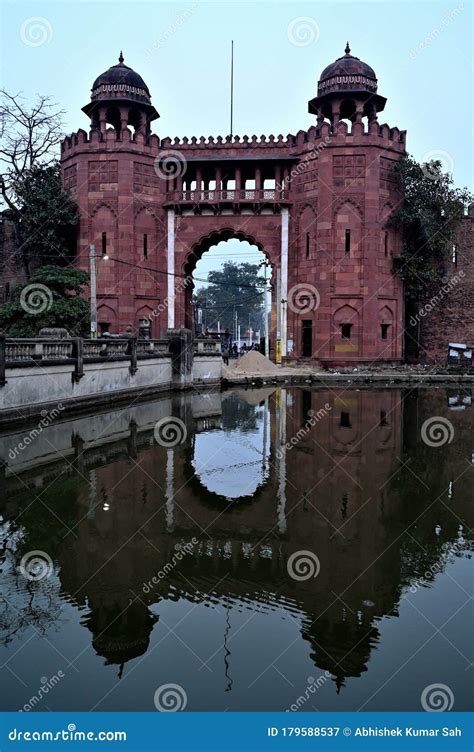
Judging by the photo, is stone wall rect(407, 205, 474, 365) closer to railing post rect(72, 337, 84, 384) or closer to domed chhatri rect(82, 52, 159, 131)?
domed chhatri rect(82, 52, 159, 131)

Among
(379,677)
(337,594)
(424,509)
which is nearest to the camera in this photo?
(379,677)

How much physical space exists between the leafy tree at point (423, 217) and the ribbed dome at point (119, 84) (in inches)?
559

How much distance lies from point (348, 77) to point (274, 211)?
24.8ft

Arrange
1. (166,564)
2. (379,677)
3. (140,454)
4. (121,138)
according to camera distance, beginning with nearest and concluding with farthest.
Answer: (379,677) → (166,564) → (140,454) → (121,138)

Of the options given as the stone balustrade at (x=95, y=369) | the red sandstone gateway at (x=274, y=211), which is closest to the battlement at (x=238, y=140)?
the red sandstone gateway at (x=274, y=211)

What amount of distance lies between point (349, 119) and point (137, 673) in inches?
1315

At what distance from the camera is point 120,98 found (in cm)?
3161

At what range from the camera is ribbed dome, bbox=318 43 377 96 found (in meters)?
31.5

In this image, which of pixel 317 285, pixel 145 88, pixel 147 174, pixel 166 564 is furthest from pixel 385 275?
pixel 166 564

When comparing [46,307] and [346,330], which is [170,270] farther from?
[346,330]

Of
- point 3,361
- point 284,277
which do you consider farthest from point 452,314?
point 3,361

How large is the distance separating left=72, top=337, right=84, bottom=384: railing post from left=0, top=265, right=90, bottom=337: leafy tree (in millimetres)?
9338

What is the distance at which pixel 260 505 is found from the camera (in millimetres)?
7273

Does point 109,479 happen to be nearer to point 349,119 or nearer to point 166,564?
point 166,564
